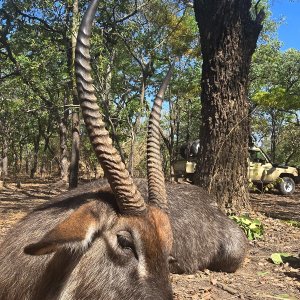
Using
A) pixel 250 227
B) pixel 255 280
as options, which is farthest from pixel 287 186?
pixel 255 280

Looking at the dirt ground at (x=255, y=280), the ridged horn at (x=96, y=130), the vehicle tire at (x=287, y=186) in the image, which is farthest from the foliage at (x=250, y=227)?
the vehicle tire at (x=287, y=186)

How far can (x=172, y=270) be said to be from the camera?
5.30 m

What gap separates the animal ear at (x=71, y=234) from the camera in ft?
8.87

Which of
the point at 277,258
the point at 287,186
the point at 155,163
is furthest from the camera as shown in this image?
the point at 287,186

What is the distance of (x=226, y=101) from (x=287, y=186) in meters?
14.0

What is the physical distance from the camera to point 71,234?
2.76 meters

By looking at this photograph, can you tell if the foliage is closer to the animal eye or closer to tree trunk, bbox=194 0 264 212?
tree trunk, bbox=194 0 264 212

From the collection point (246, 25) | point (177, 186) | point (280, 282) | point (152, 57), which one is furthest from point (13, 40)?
point (280, 282)

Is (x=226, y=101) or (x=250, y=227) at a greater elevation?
(x=226, y=101)

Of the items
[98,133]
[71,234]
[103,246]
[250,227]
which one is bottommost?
[250,227]

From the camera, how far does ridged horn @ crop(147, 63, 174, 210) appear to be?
3819 mm

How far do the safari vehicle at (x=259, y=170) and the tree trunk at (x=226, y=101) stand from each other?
10.7 m

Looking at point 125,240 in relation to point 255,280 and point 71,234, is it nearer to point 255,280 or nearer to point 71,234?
point 71,234

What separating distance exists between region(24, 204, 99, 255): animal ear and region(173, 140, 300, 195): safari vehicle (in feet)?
52.4
